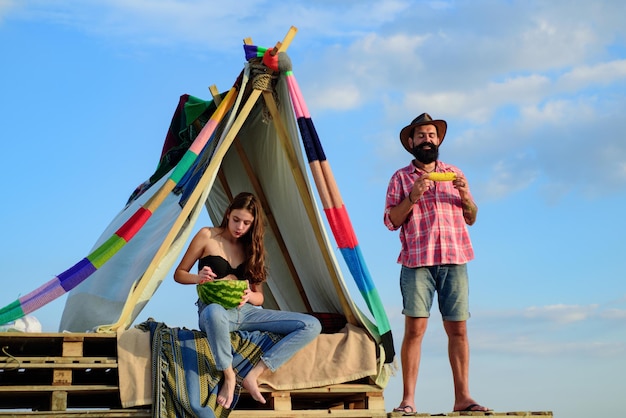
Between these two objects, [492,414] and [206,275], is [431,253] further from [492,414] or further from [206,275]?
[206,275]

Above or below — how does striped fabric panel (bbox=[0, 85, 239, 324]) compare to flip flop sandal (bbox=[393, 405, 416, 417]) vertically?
above

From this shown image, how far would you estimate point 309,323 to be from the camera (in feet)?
20.4

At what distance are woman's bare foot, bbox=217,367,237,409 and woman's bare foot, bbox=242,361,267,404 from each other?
94mm

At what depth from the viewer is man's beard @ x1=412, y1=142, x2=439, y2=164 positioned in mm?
6980

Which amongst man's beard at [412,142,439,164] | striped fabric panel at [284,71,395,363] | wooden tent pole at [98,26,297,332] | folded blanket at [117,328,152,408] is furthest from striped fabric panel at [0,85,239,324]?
man's beard at [412,142,439,164]

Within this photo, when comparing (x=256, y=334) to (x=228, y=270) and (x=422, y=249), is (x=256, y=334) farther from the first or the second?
(x=422, y=249)

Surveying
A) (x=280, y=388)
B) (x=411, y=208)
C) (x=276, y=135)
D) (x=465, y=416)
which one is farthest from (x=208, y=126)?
(x=465, y=416)

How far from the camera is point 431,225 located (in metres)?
6.74

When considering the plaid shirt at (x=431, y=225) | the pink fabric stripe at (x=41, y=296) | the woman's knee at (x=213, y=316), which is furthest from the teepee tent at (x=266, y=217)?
the woman's knee at (x=213, y=316)

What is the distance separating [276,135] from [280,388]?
2.49m

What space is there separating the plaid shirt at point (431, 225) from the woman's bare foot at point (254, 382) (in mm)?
1453

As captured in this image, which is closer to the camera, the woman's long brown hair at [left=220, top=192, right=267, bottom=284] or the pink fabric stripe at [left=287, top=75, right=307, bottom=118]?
the woman's long brown hair at [left=220, top=192, right=267, bottom=284]

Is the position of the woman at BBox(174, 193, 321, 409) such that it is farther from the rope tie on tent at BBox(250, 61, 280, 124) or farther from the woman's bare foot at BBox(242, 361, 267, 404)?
the rope tie on tent at BBox(250, 61, 280, 124)

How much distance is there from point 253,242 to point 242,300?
528 millimetres
